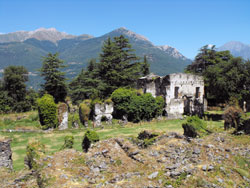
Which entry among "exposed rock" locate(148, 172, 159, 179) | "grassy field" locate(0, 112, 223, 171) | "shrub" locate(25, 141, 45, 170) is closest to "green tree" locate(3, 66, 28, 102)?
"grassy field" locate(0, 112, 223, 171)

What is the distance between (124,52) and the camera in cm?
3450

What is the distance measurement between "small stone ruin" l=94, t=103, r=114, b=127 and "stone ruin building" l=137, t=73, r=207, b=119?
7.43 meters

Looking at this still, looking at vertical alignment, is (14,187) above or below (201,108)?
below

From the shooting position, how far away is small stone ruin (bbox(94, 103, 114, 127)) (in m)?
23.2

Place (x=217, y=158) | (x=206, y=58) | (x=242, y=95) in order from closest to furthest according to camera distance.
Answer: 1. (x=217, y=158)
2. (x=242, y=95)
3. (x=206, y=58)

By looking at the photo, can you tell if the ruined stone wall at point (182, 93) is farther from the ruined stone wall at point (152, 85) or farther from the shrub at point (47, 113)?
the shrub at point (47, 113)

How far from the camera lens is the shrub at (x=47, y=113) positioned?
21.3 metres

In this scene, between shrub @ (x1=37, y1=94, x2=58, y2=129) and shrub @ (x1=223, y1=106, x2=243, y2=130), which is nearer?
shrub @ (x1=223, y1=106, x2=243, y2=130)

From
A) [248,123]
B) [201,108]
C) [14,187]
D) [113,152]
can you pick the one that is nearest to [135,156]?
[113,152]

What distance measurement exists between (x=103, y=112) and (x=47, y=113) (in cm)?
597

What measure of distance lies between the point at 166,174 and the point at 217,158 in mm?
3055

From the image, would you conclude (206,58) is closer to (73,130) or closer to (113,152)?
(73,130)

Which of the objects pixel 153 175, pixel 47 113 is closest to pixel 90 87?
pixel 47 113

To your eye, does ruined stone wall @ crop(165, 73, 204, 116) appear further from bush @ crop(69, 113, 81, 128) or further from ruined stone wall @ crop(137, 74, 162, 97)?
bush @ crop(69, 113, 81, 128)
